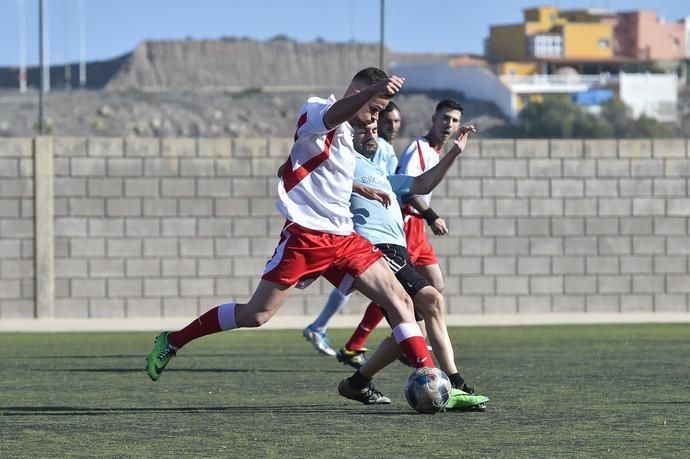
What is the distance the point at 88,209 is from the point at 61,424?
10636mm

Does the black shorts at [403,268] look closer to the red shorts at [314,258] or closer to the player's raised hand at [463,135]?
the red shorts at [314,258]

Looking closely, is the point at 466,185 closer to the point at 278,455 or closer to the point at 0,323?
the point at 0,323

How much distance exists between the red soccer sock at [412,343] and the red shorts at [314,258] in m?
0.37

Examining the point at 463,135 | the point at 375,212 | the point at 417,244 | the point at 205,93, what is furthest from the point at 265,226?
the point at 205,93

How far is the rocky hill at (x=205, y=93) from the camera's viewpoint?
98.8 meters

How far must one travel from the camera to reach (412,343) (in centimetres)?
858

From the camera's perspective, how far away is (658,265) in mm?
19875

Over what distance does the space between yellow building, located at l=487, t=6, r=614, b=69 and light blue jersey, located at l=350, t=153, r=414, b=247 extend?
12017 cm

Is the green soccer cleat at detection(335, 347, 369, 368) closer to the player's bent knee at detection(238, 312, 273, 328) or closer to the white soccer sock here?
the white soccer sock

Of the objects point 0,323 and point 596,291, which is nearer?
point 0,323

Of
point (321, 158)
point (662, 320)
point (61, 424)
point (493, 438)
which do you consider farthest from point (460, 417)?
point (662, 320)

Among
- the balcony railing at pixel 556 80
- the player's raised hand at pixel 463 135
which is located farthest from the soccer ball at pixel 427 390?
the balcony railing at pixel 556 80

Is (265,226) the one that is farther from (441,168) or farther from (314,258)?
(314,258)

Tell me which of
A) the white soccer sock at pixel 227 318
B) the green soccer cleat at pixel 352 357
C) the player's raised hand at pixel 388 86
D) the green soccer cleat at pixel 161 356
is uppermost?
the player's raised hand at pixel 388 86
